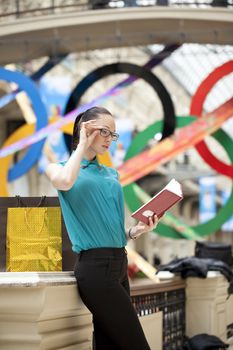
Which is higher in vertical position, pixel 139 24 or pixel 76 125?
pixel 139 24

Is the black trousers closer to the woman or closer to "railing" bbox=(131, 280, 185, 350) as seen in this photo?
the woman

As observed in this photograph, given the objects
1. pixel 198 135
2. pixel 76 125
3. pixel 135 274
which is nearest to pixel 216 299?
pixel 135 274

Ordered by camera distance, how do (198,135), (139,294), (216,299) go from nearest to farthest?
(139,294) → (216,299) → (198,135)

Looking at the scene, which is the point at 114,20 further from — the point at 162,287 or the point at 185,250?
the point at 185,250

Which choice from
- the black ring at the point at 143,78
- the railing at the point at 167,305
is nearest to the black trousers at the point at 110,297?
the railing at the point at 167,305

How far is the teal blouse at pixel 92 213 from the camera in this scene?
132 inches

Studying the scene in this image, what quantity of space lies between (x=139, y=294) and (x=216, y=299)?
2.22 m

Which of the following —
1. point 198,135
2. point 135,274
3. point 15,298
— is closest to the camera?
point 15,298

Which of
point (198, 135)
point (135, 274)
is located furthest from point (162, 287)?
point (198, 135)

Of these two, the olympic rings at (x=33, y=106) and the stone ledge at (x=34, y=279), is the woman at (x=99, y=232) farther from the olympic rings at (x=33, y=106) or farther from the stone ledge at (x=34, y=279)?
the olympic rings at (x=33, y=106)

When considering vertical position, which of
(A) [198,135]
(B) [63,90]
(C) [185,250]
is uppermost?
(B) [63,90]

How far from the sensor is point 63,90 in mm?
18297

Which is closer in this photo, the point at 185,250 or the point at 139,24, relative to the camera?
the point at 139,24

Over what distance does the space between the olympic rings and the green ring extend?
4.38 feet
